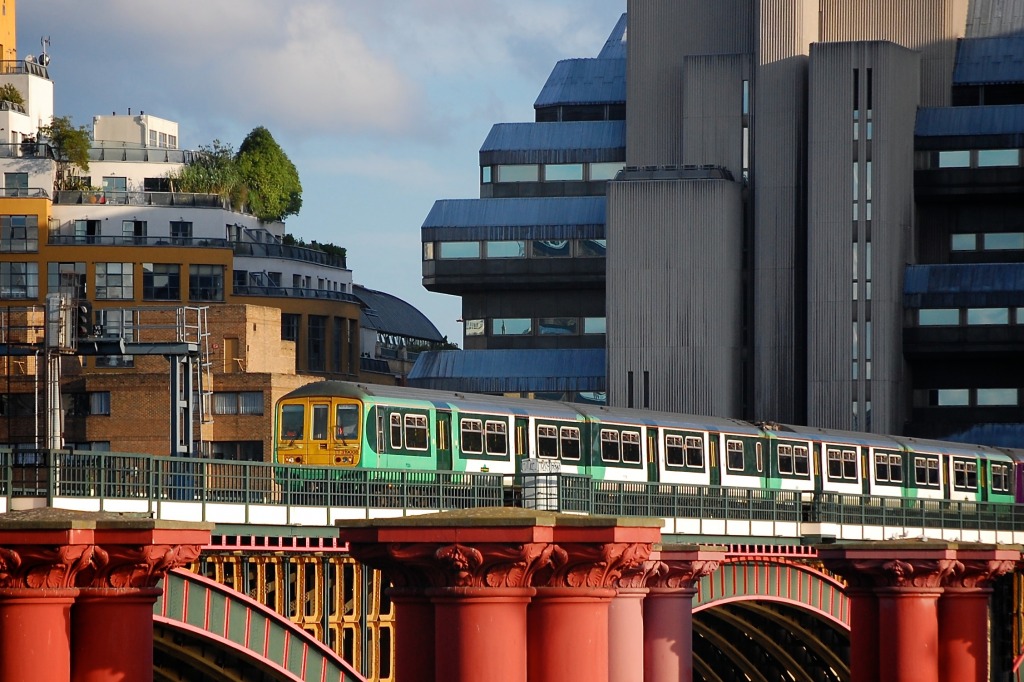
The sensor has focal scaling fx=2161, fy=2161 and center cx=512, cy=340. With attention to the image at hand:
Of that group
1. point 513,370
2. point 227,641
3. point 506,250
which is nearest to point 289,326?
point 506,250

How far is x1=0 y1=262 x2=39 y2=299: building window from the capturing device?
13788cm

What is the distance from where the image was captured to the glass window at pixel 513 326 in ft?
450

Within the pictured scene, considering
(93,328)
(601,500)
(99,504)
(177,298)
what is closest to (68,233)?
(177,298)

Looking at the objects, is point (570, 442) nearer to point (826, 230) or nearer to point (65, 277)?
point (826, 230)

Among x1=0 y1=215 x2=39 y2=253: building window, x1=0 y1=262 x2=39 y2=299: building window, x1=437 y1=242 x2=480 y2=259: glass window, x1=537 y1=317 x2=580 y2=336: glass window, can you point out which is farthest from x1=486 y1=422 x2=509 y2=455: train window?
x1=0 y1=215 x2=39 y2=253: building window

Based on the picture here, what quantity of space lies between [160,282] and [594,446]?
72.9 meters

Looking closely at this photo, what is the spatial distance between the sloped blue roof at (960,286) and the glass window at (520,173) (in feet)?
89.4

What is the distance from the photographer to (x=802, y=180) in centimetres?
12338

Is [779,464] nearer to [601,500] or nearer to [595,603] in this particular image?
[601,500]

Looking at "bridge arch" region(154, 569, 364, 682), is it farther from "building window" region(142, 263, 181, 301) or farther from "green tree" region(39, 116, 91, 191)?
"green tree" region(39, 116, 91, 191)

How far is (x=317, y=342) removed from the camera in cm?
14375

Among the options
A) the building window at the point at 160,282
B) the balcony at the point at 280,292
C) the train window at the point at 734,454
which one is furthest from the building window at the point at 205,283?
the train window at the point at 734,454

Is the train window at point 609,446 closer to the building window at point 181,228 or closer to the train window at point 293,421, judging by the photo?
the train window at point 293,421

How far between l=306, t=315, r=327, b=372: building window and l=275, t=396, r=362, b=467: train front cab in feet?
255
